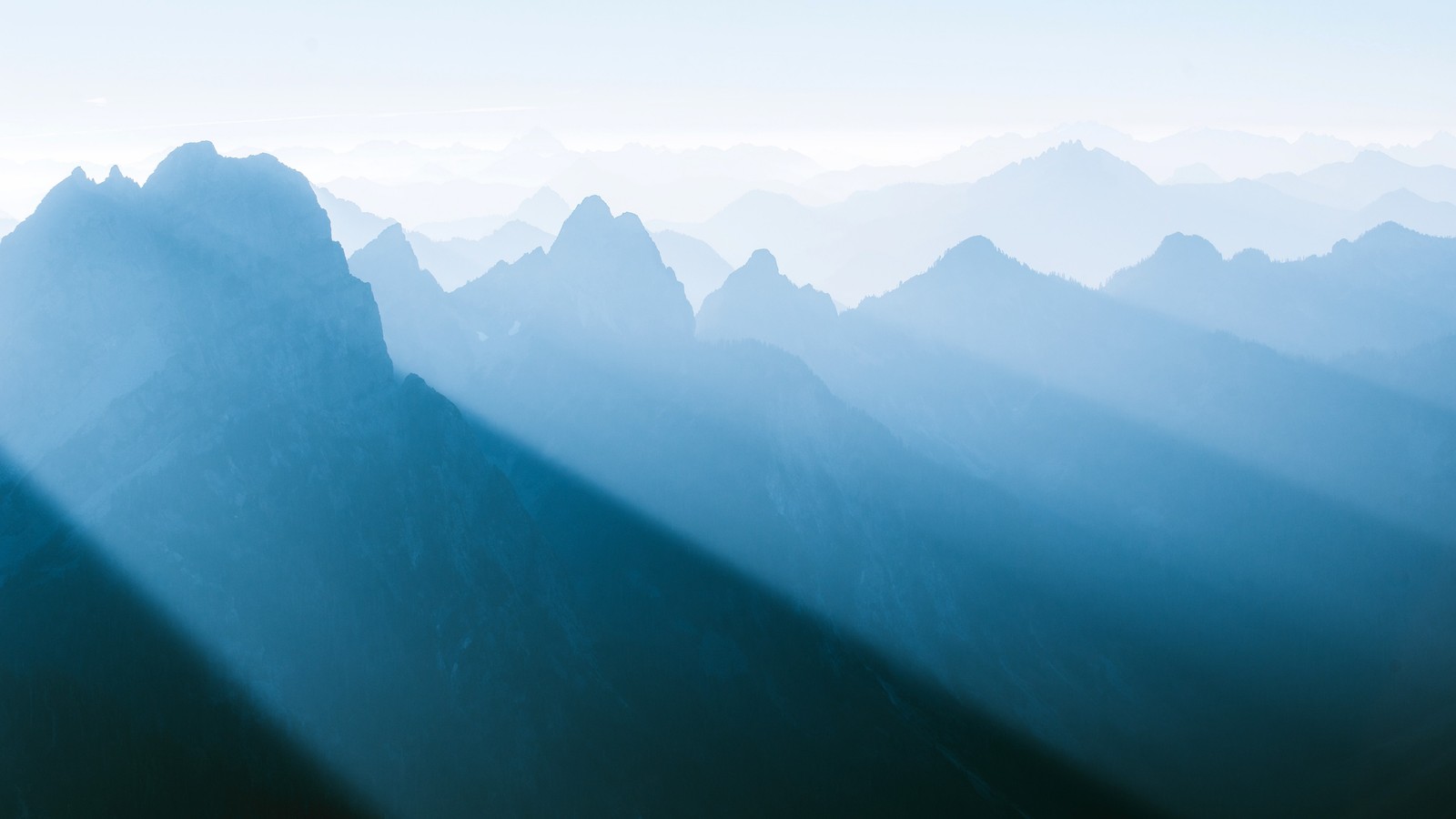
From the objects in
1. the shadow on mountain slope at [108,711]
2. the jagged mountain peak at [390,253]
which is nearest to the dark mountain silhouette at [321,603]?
the shadow on mountain slope at [108,711]

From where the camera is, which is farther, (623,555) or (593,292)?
(593,292)

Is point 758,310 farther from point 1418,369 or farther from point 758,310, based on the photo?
point 1418,369

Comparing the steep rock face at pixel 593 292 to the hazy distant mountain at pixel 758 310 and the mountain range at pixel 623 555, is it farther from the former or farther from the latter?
the hazy distant mountain at pixel 758 310

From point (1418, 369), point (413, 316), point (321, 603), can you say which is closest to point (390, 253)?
point (413, 316)

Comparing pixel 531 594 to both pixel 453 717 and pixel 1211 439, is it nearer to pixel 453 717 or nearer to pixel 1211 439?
pixel 453 717

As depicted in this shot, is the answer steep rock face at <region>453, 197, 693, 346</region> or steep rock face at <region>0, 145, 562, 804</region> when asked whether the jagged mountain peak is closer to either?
steep rock face at <region>453, 197, 693, 346</region>

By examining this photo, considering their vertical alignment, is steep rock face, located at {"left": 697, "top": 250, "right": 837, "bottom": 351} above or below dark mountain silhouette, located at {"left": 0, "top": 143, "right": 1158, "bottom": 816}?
above

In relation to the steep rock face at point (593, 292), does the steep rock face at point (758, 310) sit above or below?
above

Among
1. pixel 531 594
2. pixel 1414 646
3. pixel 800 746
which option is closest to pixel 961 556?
pixel 800 746

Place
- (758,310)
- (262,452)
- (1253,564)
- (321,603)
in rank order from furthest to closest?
1. (758,310)
2. (1253,564)
3. (262,452)
4. (321,603)

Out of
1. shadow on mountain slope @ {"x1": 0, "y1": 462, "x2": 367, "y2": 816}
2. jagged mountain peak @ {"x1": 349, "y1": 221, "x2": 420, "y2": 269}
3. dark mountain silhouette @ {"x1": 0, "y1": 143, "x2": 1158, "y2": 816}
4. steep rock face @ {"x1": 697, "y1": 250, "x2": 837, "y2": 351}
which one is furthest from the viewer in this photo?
steep rock face @ {"x1": 697, "y1": 250, "x2": 837, "y2": 351}

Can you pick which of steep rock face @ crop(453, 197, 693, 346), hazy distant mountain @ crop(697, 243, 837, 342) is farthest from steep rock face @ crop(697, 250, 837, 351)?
steep rock face @ crop(453, 197, 693, 346)
